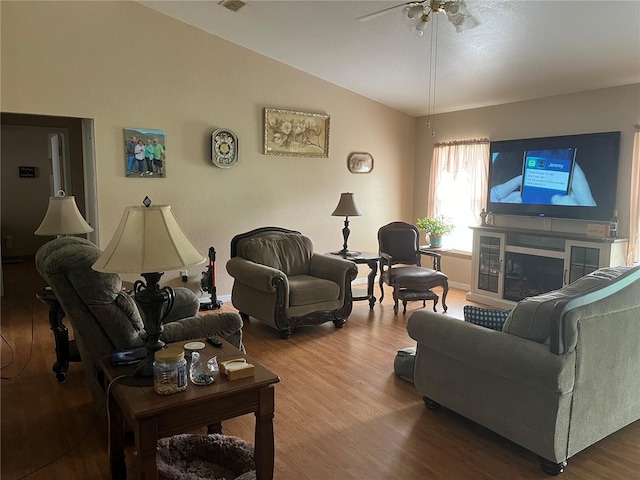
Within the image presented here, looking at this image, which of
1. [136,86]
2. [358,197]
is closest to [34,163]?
[136,86]

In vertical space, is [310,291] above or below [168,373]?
below

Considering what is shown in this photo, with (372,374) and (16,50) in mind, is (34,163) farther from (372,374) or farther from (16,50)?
(372,374)

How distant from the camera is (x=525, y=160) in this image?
5543mm

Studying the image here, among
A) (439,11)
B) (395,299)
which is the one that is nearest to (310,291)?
(395,299)

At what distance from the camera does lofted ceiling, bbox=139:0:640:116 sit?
385 centimetres

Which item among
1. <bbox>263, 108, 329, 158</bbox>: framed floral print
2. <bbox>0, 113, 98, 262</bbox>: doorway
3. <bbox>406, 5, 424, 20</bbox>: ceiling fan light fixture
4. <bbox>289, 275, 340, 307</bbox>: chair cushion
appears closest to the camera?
<bbox>406, 5, 424, 20</bbox>: ceiling fan light fixture

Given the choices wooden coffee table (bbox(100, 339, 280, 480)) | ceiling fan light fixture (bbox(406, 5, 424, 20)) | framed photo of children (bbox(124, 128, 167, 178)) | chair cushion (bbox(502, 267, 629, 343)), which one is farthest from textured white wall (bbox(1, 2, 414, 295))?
chair cushion (bbox(502, 267, 629, 343))

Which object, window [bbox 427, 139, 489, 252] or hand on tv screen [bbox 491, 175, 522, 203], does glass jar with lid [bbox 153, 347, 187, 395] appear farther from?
window [bbox 427, 139, 489, 252]

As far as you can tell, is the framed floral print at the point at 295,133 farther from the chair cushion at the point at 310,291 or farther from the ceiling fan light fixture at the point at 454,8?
the ceiling fan light fixture at the point at 454,8

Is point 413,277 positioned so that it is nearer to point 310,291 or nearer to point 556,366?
point 310,291

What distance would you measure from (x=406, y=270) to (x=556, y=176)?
6.36ft

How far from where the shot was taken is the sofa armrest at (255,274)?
168 inches

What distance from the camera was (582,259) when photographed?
493 cm

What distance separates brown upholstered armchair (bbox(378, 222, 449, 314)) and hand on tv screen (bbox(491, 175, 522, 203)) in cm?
111
